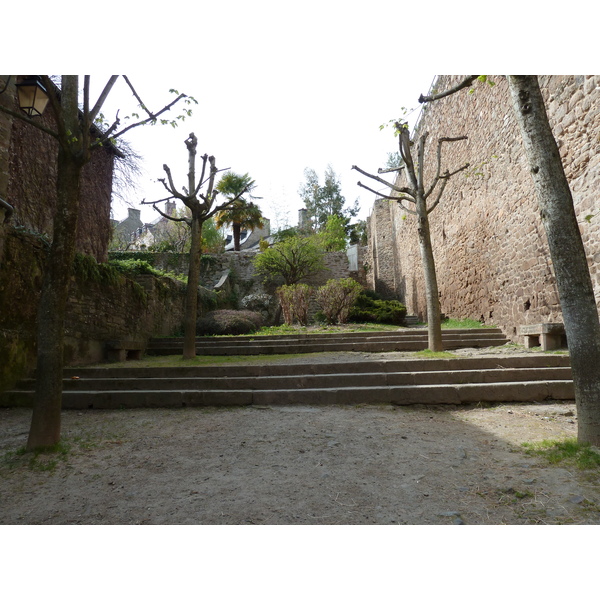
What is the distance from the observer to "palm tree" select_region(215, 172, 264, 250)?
22.2m

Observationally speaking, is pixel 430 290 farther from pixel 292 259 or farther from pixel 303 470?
pixel 292 259

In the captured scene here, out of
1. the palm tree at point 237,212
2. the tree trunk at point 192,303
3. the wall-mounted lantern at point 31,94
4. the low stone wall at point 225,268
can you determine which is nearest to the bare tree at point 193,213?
the tree trunk at point 192,303

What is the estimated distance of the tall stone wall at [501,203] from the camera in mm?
5492

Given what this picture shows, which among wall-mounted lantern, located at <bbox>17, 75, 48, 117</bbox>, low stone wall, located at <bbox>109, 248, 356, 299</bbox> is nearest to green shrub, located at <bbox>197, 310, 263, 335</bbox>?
low stone wall, located at <bbox>109, 248, 356, 299</bbox>

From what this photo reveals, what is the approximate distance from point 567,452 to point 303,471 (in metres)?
1.92

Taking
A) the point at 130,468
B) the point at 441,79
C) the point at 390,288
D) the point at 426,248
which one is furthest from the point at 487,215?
the point at 390,288

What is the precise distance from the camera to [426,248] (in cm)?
691

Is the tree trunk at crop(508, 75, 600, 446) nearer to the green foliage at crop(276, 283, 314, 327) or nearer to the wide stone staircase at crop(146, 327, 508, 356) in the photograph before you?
the wide stone staircase at crop(146, 327, 508, 356)

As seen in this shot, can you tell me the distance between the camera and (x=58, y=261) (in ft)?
10.6

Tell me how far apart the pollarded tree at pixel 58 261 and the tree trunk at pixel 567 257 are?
11.5 ft

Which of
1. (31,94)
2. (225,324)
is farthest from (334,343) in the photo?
(31,94)

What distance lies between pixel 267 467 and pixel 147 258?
15.3 m

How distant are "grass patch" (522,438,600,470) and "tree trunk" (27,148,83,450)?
3782mm

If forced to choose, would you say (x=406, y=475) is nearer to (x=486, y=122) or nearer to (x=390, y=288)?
(x=486, y=122)
